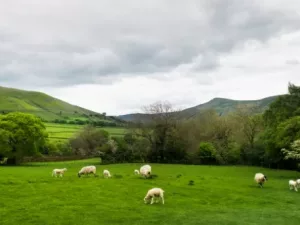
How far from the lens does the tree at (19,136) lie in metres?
74.3

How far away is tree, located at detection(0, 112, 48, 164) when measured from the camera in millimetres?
74312

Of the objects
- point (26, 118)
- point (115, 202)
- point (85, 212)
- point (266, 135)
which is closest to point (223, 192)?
point (115, 202)

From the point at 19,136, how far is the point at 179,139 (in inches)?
1409

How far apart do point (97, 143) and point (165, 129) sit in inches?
1734

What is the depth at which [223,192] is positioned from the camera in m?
31.3

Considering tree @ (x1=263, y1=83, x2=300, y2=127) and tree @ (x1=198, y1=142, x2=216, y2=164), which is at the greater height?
tree @ (x1=263, y1=83, x2=300, y2=127)

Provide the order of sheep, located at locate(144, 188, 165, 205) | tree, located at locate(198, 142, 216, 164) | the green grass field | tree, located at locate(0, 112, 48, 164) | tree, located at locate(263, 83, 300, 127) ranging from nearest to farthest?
the green grass field < sheep, located at locate(144, 188, 165, 205) < tree, located at locate(263, 83, 300, 127) < tree, located at locate(0, 112, 48, 164) < tree, located at locate(198, 142, 216, 164)

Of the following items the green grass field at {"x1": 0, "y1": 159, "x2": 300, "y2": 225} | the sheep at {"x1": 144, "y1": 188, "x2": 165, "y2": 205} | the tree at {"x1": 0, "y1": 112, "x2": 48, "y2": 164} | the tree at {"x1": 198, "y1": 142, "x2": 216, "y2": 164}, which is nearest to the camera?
the green grass field at {"x1": 0, "y1": 159, "x2": 300, "y2": 225}

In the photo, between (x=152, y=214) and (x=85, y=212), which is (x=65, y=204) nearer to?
(x=85, y=212)

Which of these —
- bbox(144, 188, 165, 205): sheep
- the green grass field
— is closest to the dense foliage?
the green grass field

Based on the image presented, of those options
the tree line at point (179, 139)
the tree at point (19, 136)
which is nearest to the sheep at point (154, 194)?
the tree line at point (179, 139)

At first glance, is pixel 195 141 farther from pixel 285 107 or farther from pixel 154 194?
pixel 154 194

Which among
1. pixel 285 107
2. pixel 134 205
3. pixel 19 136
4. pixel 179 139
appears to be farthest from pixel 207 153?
pixel 134 205

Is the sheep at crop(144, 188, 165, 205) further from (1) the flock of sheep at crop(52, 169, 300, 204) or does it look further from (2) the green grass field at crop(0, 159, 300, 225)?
(2) the green grass field at crop(0, 159, 300, 225)
